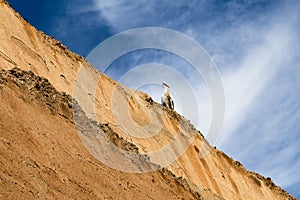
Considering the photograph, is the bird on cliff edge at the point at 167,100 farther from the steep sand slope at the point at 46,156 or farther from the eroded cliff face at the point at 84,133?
the steep sand slope at the point at 46,156

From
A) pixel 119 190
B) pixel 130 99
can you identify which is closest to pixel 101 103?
pixel 130 99

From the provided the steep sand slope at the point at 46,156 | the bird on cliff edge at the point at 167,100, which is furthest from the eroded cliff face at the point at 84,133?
the bird on cliff edge at the point at 167,100

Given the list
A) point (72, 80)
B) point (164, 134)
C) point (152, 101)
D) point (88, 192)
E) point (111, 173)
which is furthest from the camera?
point (152, 101)

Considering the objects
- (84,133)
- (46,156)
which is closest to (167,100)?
(84,133)

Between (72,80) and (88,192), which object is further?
(72,80)

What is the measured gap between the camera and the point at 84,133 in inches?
728

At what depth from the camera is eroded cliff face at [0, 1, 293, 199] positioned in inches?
577

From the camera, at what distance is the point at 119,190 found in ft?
55.7

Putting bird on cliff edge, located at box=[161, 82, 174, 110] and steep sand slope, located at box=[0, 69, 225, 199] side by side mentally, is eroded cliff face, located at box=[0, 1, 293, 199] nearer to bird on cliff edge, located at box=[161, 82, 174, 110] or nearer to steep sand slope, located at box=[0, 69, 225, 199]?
steep sand slope, located at box=[0, 69, 225, 199]

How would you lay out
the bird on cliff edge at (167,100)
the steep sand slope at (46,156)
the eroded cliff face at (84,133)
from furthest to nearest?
1. the bird on cliff edge at (167,100)
2. the eroded cliff face at (84,133)
3. the steep sand slope at (46,156)

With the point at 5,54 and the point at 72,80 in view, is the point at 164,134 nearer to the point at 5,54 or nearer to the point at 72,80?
the point at 72,80

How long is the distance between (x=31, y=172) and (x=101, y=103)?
Result: 37.9 ft

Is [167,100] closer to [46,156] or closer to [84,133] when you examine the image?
[84,133]

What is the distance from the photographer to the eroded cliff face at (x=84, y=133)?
14656mm
